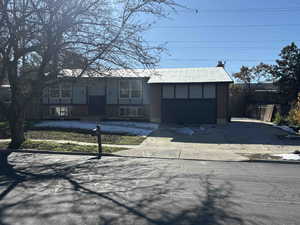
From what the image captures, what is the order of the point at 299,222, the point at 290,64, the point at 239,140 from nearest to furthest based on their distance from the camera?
1. the point at 299,222
2. the point at 239,140
3. the point at 290,64

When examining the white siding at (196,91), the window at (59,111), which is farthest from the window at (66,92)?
the white siding at (196,91)

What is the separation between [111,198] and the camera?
15.8ft

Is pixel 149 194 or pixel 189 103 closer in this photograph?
pixel 149 194

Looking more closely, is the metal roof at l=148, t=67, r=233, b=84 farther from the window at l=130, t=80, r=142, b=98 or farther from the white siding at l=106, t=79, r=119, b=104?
the white siding at l=106, t=79, r=119, b=104

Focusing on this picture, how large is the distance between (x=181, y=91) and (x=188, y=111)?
6.43ft

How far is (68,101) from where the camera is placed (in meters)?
25.0

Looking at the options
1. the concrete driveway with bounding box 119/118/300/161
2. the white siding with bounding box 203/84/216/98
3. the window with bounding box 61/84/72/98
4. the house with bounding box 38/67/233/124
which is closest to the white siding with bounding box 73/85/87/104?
the house with bounding box 38/67/233/124

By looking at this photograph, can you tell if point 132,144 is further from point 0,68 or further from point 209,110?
point 209,110

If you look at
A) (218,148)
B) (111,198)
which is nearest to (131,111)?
(218,148)

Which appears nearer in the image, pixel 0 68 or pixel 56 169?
pixel 56 169

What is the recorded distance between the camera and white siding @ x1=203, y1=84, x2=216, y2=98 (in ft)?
68.7

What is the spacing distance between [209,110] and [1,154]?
16.4 metres

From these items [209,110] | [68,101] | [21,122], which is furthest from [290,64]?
[21,122]

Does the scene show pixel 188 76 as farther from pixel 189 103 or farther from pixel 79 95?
pixel 79 95
